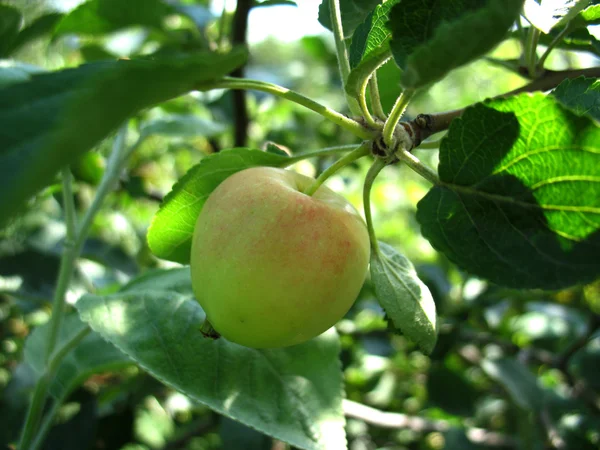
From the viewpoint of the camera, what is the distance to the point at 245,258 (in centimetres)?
55

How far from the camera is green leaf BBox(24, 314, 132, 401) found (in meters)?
1.00

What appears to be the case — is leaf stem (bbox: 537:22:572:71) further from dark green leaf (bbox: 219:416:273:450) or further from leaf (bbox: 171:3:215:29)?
leaf (bbox: 171:3:215:29)

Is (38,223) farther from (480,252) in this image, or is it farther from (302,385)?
(480,252)

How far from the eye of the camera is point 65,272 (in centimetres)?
97

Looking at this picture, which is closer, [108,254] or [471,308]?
[108,254]

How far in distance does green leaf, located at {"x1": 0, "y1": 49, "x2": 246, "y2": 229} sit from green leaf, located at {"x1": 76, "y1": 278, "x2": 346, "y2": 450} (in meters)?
0.37

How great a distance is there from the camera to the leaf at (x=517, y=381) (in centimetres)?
143

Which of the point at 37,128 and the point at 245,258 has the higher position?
the point at 37,128

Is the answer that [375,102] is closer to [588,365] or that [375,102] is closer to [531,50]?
[531,50]

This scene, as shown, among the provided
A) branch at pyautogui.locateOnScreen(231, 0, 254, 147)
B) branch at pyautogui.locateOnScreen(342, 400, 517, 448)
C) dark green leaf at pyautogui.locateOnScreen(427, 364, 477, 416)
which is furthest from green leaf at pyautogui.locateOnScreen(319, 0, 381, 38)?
dark green leaf at pyautogui.locateOnScreen(427, 364, 477, 416)

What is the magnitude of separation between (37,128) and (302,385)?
543 mm

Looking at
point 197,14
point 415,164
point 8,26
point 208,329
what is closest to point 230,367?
point 208,329

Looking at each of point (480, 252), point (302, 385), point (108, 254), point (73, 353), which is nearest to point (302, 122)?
point (108, 254)

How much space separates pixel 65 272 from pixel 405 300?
0.62 m
